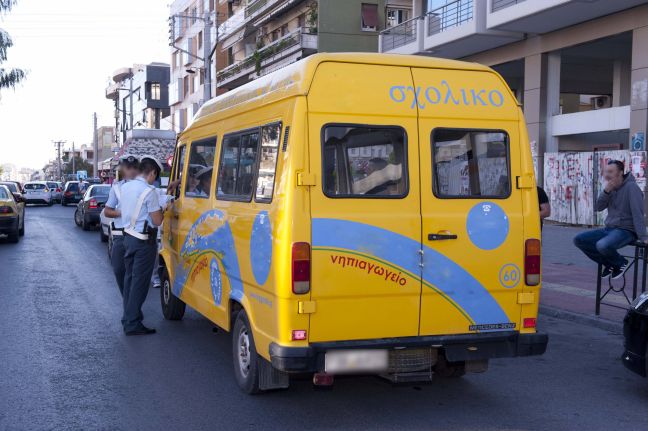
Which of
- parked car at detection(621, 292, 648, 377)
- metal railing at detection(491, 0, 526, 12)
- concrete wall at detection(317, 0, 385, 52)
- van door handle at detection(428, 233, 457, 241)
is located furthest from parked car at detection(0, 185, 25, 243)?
concrete wall at detection(317, 0, 385, 52)

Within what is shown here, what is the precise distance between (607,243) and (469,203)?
434 cm

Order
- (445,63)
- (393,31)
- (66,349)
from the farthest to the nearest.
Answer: (393,31)
(66,349)
(445,63)

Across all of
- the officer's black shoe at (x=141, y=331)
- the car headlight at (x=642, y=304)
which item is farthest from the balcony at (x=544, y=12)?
the officer's black shoe at (x=141, y=331)

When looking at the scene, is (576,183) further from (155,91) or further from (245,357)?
(155,91)

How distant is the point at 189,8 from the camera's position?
57781mm

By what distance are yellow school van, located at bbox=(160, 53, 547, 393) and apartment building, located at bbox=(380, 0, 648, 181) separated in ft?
47.1

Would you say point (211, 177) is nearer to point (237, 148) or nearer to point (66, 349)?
point (237, 148)

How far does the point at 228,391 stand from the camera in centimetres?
584

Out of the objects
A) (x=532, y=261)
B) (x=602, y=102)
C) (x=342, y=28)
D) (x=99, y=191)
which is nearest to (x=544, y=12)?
(x=99, y=191)

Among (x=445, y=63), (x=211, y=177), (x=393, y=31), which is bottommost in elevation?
(x=211, y=177)

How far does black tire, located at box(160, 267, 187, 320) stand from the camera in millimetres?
8625

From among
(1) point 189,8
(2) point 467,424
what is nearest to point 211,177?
(2) point 467,424

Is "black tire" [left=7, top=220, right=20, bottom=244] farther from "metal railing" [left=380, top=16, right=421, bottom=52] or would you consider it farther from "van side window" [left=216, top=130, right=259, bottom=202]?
"metal railing" [left=380, top=16, right=421, bottom=52]

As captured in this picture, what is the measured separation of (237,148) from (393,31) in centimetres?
2275
